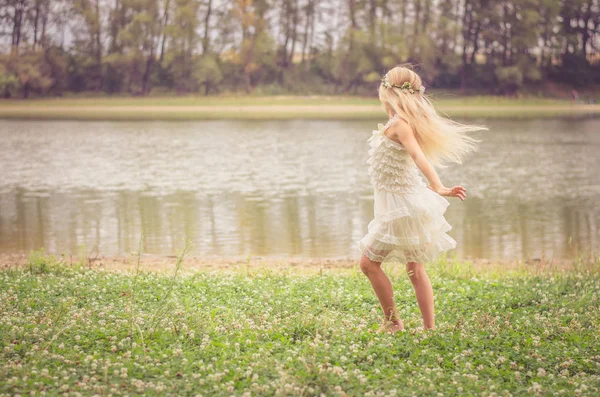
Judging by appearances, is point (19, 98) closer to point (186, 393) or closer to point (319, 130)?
point (319, 130)

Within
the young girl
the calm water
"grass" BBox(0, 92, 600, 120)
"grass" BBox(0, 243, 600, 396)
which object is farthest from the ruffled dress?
"grass" BBox(0, 92, 600, 120)

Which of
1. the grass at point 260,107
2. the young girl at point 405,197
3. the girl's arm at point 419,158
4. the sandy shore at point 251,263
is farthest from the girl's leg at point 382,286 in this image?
the grass at point 260,107

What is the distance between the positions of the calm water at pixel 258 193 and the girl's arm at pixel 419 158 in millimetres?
7219

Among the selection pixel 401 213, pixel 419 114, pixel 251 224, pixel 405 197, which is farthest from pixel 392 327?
pixel 251 224

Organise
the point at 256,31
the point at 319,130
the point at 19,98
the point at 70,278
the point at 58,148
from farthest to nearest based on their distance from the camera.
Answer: the point at 256,31
the point at 19,98
the point at 319,130
the point at 58,148
the point at 70,278

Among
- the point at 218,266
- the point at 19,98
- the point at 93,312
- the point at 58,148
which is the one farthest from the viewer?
the point at 19,98

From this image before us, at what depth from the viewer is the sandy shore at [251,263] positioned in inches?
465

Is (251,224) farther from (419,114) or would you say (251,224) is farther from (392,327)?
(419,114)

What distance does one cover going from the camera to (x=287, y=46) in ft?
263

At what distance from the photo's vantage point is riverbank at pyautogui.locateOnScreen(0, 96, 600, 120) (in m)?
61.5

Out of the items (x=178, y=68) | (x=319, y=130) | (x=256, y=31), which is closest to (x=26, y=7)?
(x=178, y=68)

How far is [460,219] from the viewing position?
17891mm

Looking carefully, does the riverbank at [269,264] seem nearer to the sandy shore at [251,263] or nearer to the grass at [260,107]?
the sandy shore at [251,263]

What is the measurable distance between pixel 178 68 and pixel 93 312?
227 ft
